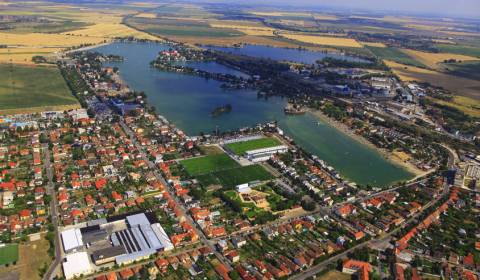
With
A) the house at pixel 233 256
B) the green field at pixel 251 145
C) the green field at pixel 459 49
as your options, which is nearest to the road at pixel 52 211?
the house at pixel 233 256

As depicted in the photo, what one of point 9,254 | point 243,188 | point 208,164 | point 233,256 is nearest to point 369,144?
point 243,188

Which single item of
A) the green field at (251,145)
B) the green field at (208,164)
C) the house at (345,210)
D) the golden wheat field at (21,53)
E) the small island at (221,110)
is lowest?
the house at (345,210)

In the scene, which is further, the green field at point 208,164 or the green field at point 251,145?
the green field at point 251,145

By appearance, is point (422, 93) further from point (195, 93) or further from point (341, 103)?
point (195, 93)

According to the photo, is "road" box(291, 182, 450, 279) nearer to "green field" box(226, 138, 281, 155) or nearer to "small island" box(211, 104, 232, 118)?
"green field" box(226, 138, 281, 155)

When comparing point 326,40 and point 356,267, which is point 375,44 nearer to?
point 326,40

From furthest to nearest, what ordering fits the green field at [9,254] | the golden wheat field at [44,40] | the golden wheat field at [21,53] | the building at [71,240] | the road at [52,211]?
1. the golden wheat field at [44,40]
2. the golden wheat field at [21,53]
3. the building at [71,240]
4. the green field at [9,254]
5. the road at [52,211]

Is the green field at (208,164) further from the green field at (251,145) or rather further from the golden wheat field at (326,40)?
the golden wheat field at (326,40)
